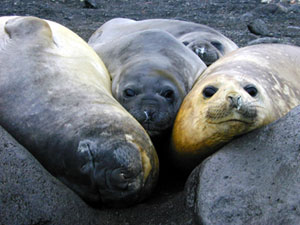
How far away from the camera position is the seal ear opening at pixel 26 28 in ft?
14.7

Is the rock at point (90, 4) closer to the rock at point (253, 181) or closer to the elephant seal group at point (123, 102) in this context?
the elephant seal group at point (123, 102)

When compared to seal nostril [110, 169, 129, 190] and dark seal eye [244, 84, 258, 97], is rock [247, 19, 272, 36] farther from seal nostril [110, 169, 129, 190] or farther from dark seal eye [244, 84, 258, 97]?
seal nostril [110, 169, 129, 190]

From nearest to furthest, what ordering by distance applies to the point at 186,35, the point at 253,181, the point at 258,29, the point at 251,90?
the point at 253,181 → the point at 251,90 → the point at 186,35 → the point at 258,29

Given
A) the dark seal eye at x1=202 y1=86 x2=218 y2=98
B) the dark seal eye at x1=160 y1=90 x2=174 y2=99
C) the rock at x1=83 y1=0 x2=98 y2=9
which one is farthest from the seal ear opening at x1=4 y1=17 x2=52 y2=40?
the rock at x1=83 y1=0 x2=98 y2=9

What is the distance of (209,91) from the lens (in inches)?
156

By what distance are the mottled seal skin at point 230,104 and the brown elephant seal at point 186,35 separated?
181cm

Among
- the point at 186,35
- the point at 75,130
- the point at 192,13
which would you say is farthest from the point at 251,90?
the point at 192,13

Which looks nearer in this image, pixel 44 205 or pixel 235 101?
pixel 44 205

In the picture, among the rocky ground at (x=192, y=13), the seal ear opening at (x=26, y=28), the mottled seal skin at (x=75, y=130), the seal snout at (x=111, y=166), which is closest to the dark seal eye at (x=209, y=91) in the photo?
the mottled seal skin at (x=75, y=130)

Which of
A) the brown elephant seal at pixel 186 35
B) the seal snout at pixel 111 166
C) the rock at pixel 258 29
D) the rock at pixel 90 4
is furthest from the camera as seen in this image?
the rock at pixel 90 4

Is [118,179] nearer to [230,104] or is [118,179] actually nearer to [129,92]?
[230,104]

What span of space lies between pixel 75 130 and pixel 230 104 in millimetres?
1056

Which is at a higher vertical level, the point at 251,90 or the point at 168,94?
the point at 251,90

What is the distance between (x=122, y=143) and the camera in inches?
137
